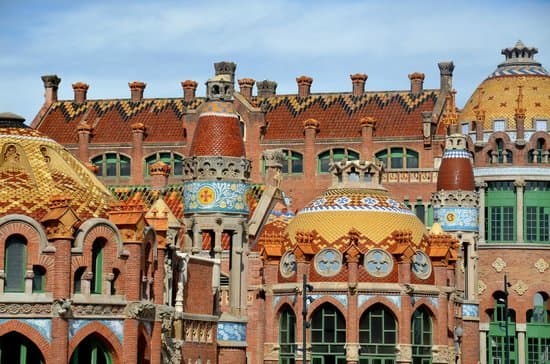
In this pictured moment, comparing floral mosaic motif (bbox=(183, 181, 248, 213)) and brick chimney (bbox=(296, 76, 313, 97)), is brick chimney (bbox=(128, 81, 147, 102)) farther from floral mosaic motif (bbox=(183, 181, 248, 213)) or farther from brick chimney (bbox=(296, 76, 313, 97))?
floral mosaic motif (bbox=(183, 181, 248, 213))

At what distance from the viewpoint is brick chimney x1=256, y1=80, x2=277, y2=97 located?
395 ft

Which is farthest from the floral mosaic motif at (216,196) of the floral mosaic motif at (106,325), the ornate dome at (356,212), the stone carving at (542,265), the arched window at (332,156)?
the arched window at (332,156)

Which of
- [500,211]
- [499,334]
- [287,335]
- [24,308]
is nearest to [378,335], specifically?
[287,335]

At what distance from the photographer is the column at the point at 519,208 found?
354 ft

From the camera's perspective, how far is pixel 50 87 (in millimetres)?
123562

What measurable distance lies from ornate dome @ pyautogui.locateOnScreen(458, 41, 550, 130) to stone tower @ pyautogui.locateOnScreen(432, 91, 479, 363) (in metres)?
15.3

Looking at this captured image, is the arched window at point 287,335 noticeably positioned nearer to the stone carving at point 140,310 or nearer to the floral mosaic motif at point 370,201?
the floral mosaic motif at point 370,201

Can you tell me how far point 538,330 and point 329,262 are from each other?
33.2 m

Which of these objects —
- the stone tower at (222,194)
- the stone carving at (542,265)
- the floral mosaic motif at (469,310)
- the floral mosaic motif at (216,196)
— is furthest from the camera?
the stone carving at (542,265)

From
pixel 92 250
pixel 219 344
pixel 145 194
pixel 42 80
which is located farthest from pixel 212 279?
pixel 42 80

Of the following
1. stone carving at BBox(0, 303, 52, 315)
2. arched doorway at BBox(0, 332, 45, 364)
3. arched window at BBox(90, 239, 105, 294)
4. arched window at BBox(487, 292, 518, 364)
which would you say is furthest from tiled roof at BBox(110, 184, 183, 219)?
stone carving at BBox(0, 303, 52, 315)

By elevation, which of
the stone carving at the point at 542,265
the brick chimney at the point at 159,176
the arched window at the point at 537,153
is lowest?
the stone carving at the point at 542,265

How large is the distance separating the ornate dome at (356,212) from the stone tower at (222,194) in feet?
14.4

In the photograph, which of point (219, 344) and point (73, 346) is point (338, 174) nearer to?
point (219, 344)
